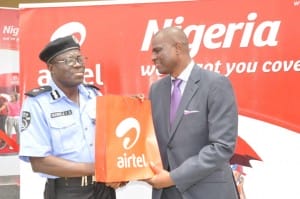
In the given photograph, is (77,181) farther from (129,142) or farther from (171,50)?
(171,50)

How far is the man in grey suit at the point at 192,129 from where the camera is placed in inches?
74.9

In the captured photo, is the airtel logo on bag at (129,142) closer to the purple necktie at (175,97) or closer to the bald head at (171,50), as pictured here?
the purple necktie at (175,97)

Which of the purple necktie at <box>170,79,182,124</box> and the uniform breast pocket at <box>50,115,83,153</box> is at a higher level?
the purple necktie at <box>170,79,182,124</box>

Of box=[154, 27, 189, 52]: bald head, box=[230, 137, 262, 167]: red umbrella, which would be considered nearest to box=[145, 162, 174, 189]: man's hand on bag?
box=[154, 27, 189, 52]: bald head

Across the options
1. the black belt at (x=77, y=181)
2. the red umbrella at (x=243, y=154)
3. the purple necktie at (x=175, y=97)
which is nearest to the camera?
the purple necktie at (x=175, y=97)

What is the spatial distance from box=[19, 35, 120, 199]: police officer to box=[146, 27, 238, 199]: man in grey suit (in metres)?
0.27

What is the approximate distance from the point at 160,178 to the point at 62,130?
0.48 meters

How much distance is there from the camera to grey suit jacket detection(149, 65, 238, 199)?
190 cm

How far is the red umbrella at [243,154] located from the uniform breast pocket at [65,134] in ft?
3.72

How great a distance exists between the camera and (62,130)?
2090mm

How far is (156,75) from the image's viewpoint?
2.87m

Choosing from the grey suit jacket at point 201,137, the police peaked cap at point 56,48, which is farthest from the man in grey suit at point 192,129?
the police peaked cap at point 56,48

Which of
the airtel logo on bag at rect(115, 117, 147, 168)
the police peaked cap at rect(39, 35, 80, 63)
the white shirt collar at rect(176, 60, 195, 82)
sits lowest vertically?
the airtel logo on bag at rect(115, 117, 147, 168)

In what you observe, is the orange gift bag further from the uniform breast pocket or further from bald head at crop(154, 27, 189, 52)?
bald head at crop(154, 27, 189, 52)
